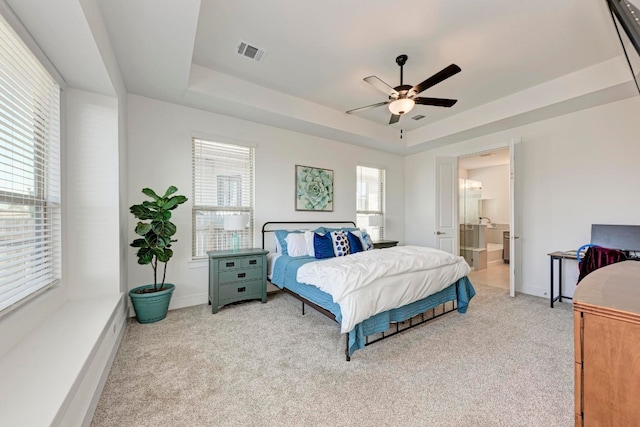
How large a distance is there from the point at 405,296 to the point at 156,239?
2.85m

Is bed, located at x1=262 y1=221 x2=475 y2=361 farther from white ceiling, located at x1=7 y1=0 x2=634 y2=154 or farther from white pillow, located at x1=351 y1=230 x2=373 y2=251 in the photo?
white ceiling, located at x1=7 y1=0 x2=634 y2=154

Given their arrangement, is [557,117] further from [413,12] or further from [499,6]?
[413,12]

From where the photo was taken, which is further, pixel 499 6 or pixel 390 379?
pixel 499 6

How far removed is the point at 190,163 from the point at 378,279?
3043mm

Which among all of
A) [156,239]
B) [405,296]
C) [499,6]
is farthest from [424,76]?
[156,239]

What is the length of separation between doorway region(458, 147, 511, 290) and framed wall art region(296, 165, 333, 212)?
2950 millimetres

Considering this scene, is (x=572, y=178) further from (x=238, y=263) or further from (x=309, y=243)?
(x=238, y=263)

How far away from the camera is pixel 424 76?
345cm

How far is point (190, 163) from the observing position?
376cm

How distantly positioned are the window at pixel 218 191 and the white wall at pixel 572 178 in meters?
4.35

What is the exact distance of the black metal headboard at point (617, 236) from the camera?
10.6 ft

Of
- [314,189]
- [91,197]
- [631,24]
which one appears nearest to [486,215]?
[314,189]

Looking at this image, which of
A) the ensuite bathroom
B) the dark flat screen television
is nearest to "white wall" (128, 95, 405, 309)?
the ensuite bathroom


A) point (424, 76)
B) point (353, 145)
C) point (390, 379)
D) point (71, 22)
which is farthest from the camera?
point (353, 145)
